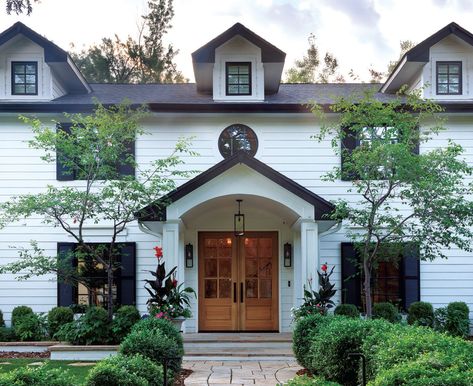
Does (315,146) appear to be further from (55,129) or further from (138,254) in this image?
(55,129)

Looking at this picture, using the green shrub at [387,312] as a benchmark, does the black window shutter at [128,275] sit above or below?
above

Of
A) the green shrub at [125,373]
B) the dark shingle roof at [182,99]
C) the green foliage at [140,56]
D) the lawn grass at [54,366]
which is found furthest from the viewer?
the green foliage at [140,56]

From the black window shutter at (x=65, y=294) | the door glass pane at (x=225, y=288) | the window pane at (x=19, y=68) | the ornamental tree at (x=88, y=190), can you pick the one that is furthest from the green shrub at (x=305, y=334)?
the window pane at (x=19, y=68)

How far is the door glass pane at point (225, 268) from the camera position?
1384 cm

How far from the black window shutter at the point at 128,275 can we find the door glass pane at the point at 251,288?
2.53m

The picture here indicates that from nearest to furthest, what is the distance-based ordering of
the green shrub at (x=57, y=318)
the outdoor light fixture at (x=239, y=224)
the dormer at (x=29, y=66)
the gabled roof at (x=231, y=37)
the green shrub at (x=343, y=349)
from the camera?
the green shrub at (x=343, y=349) < the green shrub at (x=57, y=318) < the outdoor light fixture at (x=239, y=224) < the dormer at (x=29, y=66) < the gabled roof at (x=231, y=37)

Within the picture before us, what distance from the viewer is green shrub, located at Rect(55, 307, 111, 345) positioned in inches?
432

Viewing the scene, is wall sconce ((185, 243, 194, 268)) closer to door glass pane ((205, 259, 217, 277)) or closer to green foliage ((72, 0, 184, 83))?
door glass pane ((205, 259, 217, 277))

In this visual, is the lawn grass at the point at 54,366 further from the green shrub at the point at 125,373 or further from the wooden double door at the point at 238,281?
the wooden double door at the point at 238,281

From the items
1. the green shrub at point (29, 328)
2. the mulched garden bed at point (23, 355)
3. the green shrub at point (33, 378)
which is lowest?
the mulched garden bed at point (23, 355)

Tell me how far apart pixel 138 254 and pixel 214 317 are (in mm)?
2213

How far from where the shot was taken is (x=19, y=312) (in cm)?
1273

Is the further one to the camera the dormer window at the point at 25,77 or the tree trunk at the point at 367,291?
the dormer window at the point at 25,77

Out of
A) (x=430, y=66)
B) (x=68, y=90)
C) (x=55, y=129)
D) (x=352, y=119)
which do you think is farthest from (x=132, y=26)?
(x=352, y=119)
